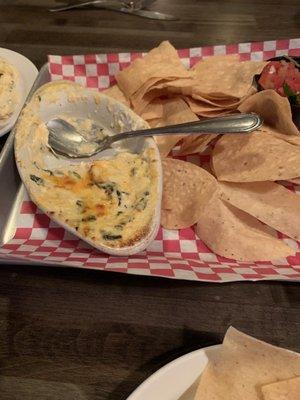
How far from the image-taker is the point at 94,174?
3.45 ft

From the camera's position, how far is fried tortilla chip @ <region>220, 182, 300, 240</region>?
1039mm

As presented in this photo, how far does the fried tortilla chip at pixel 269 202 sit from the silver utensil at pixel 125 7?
104 cm

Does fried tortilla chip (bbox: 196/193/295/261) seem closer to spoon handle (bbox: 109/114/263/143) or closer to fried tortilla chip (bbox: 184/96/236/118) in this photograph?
spoon handle (bbox: 109/114/263/143)

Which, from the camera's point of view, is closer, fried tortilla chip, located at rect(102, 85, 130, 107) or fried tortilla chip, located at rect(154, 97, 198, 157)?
fried tortilla chip, located at rect(154, 97, 198, 157)

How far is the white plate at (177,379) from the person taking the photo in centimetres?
68

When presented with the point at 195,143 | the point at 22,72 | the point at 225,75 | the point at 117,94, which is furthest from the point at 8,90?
the point at 225,75

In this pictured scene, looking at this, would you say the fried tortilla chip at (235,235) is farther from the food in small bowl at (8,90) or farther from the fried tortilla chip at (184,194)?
the food in small bowl at (8,90)

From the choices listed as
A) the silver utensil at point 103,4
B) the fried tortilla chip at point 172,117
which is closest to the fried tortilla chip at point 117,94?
the fried tortilla chip at point 172,117

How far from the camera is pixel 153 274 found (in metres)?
0.91

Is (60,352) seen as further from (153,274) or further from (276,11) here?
(276,11)

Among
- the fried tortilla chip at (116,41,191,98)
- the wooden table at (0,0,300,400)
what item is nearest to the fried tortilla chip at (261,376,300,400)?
the wooden table at (0,0,300,400)

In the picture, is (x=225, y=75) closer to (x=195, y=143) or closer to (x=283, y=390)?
(x=195, y=143)

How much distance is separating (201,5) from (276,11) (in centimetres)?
35

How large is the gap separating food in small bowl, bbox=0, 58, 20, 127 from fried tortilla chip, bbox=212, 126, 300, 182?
662mm
